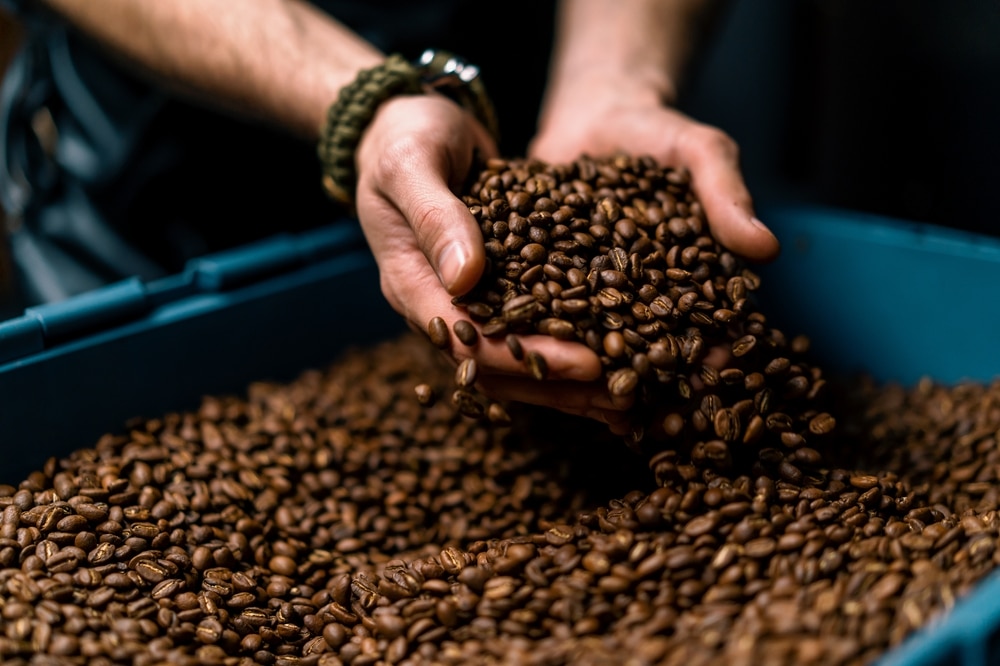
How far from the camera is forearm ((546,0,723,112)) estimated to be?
2.71 meters

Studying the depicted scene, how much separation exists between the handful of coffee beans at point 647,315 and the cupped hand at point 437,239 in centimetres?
5

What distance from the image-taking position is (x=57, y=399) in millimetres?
2154

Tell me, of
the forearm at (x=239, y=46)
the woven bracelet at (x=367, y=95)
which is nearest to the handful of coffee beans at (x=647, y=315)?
the woven bracelet at (x=367, y=95)

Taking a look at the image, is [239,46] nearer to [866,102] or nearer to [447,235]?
[447,235]

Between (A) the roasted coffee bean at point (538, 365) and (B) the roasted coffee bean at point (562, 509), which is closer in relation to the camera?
(B) the roasted coffee bean at point (562, 509)

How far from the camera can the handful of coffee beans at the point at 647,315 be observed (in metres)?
1.73

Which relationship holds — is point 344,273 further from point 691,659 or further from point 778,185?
point 778,185

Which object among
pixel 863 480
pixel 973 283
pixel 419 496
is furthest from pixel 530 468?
pixel 973 283

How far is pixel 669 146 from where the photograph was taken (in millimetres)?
2287

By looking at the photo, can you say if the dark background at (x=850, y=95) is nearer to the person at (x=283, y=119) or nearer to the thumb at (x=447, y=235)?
the person at (x=283, y=119)

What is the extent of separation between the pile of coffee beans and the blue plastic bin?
4.8 inches

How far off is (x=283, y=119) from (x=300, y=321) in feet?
2.05

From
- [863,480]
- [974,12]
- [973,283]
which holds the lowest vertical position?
[863,480]

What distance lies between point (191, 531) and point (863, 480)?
1.47 metres
